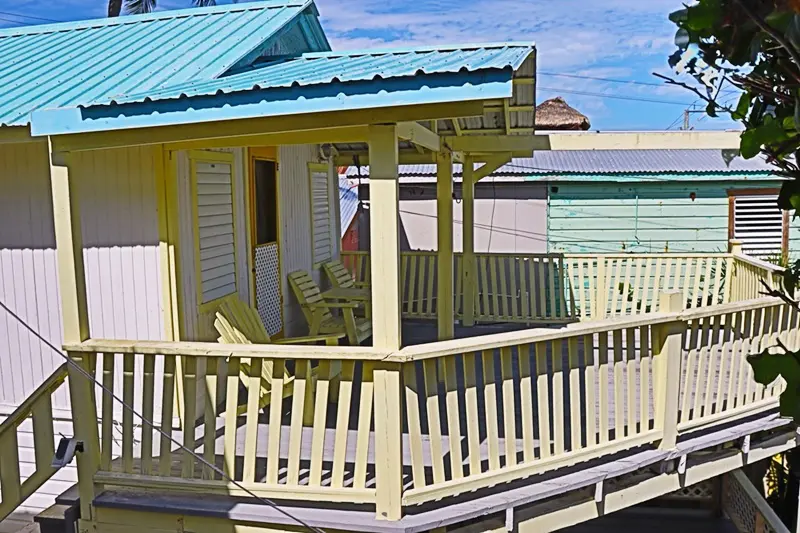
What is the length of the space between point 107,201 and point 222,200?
1.00 metres

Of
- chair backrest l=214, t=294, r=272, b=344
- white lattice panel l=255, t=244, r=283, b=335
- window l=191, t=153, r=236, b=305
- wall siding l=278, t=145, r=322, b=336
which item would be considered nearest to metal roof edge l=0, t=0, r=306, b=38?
wall siding l=278, t=145, r=322, b=336

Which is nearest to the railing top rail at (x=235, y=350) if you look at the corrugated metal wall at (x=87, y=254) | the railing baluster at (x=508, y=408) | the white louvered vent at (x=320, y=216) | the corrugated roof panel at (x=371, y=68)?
the railing baluster at (x=508, y=408)

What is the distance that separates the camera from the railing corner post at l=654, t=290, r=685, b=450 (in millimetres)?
4297

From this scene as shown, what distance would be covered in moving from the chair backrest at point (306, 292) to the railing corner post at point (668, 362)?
3634 mm

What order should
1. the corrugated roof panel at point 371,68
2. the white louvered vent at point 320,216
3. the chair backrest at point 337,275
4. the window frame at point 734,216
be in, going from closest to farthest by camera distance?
the corrugated roof panel at point 371,68, the white louvered vent at point 320,216, the chair backrest at point 337,275, the window frame at point 734,216

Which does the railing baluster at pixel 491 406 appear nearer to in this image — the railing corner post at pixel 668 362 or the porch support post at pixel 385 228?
the porch support post at pixel 385 228

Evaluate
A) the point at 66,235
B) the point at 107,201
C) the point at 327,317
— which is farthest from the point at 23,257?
the point at 327,317

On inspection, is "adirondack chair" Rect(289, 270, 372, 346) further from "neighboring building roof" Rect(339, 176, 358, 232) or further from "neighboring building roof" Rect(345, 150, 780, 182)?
"neighboring building roof" Rect(345, 150, 780, 182)

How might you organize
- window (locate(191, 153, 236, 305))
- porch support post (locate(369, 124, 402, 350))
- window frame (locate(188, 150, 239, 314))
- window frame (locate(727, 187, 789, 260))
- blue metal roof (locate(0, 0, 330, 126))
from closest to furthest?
porch support post (locate(369, 124, 402, 350))
blue metal roof (locate(0, 0, 330, 126))
window frame (locate(188, 150, 239, 314))
window (locate(191, 153, 236, 305))
window frame (locate(727, 187, 789, 260))

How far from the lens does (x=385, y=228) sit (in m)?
→ 3.43

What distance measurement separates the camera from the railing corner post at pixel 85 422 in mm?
3898

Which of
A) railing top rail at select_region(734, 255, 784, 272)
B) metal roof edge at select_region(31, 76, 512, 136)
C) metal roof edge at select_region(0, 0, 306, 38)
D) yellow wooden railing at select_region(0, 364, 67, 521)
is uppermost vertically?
A: metal roof edge at select_region(0, 0, 306, 38)

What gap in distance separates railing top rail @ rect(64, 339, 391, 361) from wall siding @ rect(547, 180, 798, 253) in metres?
8.61

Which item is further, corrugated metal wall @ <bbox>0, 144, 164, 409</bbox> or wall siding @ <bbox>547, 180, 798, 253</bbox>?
wall siding @ <bbox>547, 180, 798, 253</bbox>
